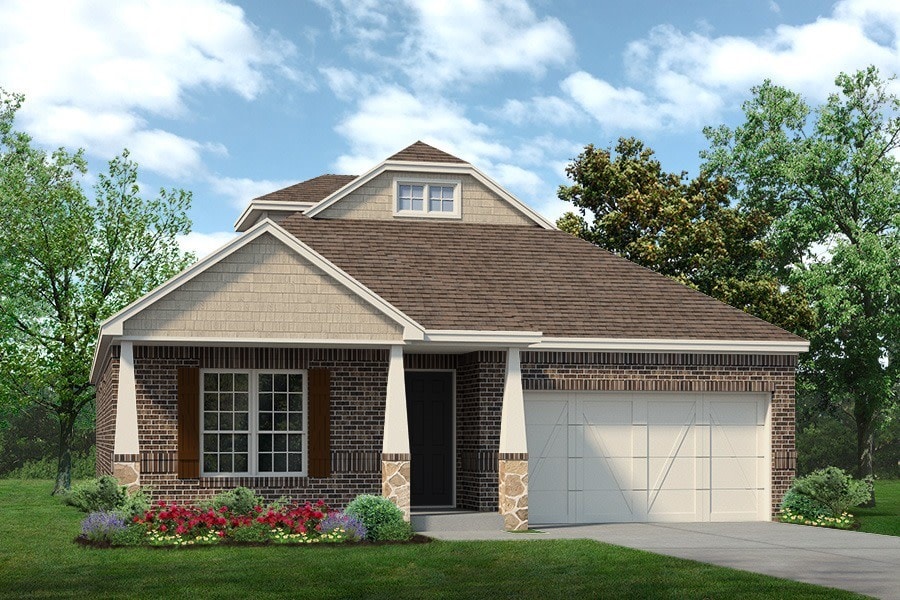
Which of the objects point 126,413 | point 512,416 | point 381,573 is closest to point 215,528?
point 126,413

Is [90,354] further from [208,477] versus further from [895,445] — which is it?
[895,445]

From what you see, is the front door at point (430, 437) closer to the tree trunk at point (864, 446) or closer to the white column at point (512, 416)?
the white column at point (512, 416)

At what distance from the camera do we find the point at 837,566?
1551cm

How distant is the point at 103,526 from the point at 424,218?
10.6m

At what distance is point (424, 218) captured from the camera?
25906 millimetres

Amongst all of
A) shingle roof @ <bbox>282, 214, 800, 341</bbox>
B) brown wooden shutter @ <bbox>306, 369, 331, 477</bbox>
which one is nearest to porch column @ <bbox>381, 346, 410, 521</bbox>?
shingle roof @ <bbox>282, 214, 800, 341</bbox>

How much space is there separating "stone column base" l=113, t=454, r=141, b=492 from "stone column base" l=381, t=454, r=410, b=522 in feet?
12.9

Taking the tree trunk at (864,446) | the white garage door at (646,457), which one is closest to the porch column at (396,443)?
the white garage door at (646,457)

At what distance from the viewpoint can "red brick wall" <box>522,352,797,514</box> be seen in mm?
22250

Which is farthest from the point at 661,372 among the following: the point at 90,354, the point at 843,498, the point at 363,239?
the point at 90,354

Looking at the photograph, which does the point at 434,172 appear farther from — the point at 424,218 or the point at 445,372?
the point at 445,372

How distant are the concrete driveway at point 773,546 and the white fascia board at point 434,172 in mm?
7452

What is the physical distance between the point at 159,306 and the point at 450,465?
6.66 metres

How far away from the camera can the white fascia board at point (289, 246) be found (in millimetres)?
18891
